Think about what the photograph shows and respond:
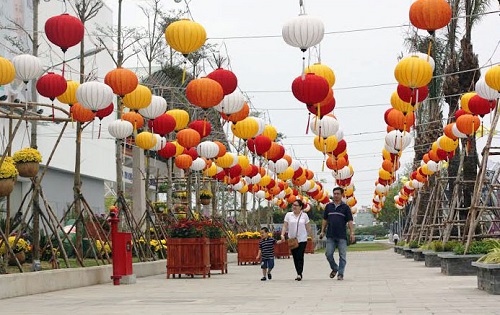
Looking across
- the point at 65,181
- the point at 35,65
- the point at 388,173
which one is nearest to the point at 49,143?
the point at 65,181

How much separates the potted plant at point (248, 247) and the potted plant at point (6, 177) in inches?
699

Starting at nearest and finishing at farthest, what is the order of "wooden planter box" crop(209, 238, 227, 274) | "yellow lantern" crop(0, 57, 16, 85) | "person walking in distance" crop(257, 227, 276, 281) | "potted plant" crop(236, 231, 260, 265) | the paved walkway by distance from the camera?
the paved walkway, "yellow lantern" crop(0, 57, 16, 85), "person walking in distance" crop(257, 227, 276, 281), "wooden planter box" crop(209, 238, 227, 274), "potted plant" crop(236, 231, 260, 265)

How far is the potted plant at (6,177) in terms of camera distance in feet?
53.6

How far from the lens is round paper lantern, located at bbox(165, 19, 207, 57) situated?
1589 centimetres

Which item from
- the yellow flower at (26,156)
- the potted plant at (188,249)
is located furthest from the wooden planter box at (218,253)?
the yellow flower at (26,156)

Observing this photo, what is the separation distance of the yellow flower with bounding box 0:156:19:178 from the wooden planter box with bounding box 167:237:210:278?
545 cm

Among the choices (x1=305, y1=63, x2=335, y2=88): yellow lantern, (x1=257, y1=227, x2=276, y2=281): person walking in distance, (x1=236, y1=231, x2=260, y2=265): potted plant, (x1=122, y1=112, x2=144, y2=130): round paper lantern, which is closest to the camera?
(x1=305, y1=63, x2=335, y2=88): yellow lantern

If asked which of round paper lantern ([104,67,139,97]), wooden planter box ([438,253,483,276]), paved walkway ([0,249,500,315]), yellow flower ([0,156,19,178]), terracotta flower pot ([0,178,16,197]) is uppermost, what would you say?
round paper lantern ([104,67,139,97])

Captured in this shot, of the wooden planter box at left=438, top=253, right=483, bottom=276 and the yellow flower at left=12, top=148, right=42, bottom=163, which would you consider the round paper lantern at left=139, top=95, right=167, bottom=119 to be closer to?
the yellow flower at left=12, top=148, right=42, bottom=163

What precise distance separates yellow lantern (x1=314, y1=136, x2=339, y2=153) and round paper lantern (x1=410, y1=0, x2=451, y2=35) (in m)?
9.94

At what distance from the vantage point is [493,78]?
16.6 meters

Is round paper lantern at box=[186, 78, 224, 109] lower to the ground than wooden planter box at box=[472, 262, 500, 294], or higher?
higher

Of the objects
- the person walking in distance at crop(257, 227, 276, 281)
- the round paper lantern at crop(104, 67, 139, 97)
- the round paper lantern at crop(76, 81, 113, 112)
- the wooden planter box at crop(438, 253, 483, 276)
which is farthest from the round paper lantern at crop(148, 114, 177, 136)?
the wooden planter box at crop(438, 253, 483, 276)

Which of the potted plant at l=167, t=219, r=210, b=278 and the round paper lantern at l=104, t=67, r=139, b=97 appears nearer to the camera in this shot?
the round paper lantern at l=104, t=67, r=139, b=97
